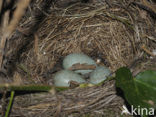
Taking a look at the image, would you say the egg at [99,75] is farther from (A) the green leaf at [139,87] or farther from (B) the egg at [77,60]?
(A) the green leaf at [139,87]

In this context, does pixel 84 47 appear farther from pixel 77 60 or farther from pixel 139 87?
pixel 139 87

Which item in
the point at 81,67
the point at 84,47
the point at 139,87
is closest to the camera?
the point at 139,87

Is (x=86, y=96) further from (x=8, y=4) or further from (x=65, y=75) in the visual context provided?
(x=8, y=4)

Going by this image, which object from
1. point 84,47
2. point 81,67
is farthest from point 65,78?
point 84,47

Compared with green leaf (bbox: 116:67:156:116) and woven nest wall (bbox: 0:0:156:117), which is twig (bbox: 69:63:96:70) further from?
green leaf (bbox: 116:67:156:116)

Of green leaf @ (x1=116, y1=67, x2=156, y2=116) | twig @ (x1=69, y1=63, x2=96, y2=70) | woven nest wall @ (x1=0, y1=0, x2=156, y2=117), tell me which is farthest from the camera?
twig @ (x1=69, y1=63, x2=96, y2=70)

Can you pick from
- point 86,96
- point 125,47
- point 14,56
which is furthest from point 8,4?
point 125,47

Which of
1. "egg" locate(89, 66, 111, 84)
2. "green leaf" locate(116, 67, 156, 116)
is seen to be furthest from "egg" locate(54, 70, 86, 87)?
"green leaf" locate(116, 67, 156, 116)
